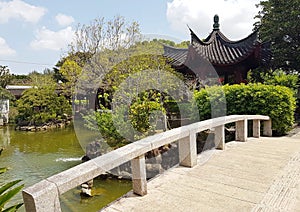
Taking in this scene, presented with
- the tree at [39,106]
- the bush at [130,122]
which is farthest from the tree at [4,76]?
the bush at [130,122]

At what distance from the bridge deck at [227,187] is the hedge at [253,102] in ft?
8.72

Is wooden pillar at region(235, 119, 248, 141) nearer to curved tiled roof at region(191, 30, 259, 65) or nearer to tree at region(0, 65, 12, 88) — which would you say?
curved tiled roof at region(191, 30, 259, 65)

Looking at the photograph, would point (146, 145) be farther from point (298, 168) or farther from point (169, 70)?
point (169, 70)

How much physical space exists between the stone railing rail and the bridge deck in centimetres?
19

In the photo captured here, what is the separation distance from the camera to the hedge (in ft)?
19.4

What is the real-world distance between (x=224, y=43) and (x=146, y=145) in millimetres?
9353

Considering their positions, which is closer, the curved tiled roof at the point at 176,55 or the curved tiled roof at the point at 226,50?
the curved tiled roof at the point at 226,50

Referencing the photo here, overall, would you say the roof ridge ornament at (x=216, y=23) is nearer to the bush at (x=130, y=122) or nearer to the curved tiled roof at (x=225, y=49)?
the curved tiled roof at (x=225, y=49)

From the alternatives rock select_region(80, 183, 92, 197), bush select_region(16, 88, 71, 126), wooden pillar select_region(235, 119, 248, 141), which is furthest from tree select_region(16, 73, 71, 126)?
wooden pillar select_region(235, 119, 248, 141)

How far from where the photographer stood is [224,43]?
10562mm

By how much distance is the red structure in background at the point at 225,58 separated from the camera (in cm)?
935

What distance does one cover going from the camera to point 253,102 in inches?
241

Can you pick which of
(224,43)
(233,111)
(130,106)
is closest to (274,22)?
(224,43)

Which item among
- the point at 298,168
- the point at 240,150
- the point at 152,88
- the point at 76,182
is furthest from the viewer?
the point at 152,88
